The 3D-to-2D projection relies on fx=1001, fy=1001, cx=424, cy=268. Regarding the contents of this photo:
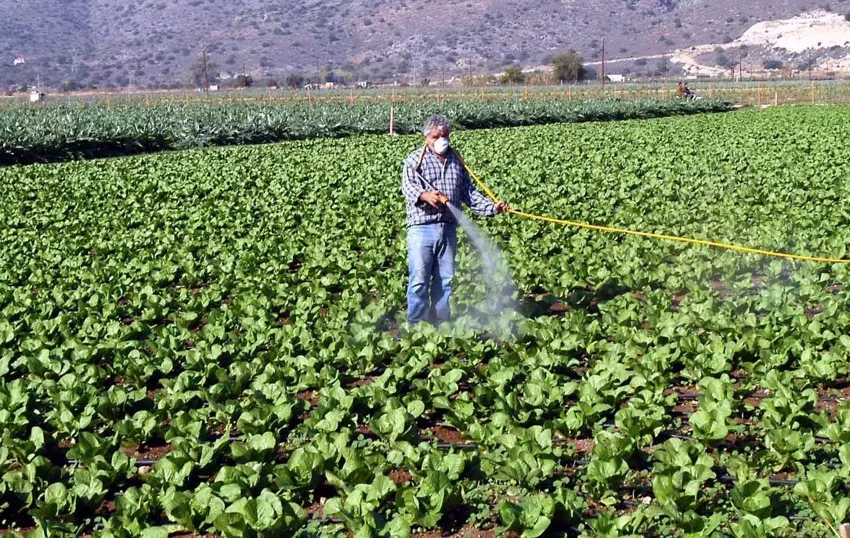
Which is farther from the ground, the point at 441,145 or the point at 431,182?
the point at 441,145

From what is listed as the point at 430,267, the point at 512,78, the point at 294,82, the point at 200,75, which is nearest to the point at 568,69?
the point at 512,78

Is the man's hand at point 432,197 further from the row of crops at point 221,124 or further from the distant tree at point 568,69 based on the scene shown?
the distant tree at point 568,69

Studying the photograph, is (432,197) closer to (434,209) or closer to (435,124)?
(434,209)

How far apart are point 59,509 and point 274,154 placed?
826 inches

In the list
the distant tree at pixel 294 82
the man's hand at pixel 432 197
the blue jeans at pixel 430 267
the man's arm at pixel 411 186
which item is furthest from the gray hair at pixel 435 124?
the distant tree at pixel 294 82

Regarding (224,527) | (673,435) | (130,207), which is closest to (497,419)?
(673,435)

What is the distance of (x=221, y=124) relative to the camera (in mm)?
35344

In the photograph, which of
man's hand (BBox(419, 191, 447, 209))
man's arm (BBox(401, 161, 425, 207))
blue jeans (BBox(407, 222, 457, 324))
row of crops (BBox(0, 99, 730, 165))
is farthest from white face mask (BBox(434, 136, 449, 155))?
row of crops (BBox(0, 99, 730, 165))

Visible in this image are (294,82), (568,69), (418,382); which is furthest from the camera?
(294,82)

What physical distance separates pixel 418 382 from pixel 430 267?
1.65 metres

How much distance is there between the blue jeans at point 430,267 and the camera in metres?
8.28

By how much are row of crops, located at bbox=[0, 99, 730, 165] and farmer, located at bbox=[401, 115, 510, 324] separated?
74.6 feet

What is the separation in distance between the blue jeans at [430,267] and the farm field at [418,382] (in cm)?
26

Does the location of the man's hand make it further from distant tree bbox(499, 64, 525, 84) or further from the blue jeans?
distant tree bbox(499, 64, 525, 84)
